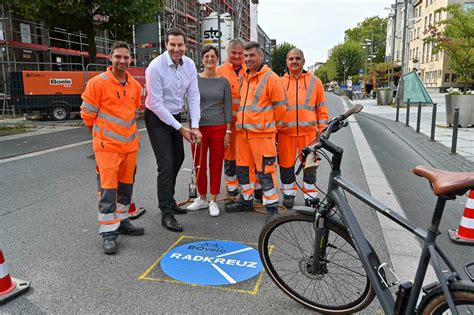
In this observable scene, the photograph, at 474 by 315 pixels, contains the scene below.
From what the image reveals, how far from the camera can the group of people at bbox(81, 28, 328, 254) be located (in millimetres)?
4109

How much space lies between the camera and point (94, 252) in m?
4.06

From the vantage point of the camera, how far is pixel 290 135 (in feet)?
17.0

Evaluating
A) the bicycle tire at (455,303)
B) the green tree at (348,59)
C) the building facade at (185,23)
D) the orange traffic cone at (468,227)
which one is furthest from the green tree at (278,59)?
the bicycle tire at (455,303)

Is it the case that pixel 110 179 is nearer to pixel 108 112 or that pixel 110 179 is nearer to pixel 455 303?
pixel 108 112

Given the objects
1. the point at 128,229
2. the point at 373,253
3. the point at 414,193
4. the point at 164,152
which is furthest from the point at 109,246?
the point at 414,193

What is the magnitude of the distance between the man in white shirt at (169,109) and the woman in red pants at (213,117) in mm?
277

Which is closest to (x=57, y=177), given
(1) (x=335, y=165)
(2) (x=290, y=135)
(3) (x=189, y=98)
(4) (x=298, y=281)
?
(3) (x=189, y=98)

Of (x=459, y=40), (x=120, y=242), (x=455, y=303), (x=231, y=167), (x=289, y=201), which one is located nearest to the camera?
(x=455, y=303)

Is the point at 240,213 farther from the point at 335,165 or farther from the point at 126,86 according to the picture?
the point at 335,165

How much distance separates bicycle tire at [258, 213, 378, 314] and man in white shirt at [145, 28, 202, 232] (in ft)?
5.35

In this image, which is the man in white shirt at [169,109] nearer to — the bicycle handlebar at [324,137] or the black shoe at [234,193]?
the black shoe at [234,193]

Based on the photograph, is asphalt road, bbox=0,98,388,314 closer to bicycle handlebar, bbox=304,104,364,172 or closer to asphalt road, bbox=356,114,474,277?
asphalt road, bbox=356,114,474,277

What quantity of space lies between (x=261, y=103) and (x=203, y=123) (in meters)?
0.78

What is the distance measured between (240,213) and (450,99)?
11.0m
